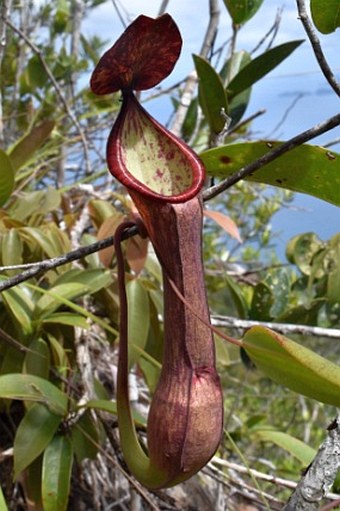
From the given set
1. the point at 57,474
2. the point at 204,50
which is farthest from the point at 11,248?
the point at 204,50

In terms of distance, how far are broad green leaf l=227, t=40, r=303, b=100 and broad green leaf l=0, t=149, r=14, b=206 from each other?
32 cm

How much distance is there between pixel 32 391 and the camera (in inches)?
29.0

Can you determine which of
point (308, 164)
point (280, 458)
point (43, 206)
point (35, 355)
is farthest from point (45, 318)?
point (280, 458)

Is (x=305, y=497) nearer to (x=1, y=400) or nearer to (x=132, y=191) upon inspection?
(x=132, y=191)

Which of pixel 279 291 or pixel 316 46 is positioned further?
pixel 279 291

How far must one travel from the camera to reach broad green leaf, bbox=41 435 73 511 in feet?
2.39

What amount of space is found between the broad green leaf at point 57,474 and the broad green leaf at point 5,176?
349 mm

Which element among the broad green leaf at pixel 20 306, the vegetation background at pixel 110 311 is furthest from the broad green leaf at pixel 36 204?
the broad green leaf at pixel 20 306

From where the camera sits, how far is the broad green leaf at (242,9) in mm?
836

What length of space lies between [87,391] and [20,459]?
193mm

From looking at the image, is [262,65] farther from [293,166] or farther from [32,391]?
[32,391]

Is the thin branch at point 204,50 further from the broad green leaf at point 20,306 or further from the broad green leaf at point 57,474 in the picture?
the broad green leaf at point 57,474

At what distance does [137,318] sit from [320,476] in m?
0.38

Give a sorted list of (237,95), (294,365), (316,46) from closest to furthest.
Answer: (294,365) < (316,46) < (237,95)
